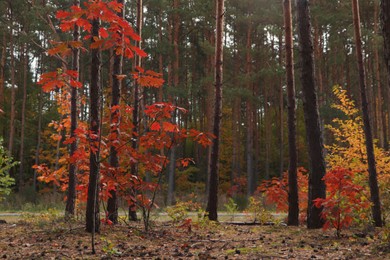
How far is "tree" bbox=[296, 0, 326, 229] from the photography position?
8.23 metres

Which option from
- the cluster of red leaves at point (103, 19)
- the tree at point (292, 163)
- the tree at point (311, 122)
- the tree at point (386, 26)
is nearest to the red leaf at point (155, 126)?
the cluster of red leaves at point (103, 19)

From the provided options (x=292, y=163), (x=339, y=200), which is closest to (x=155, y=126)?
(x=339, y=200)

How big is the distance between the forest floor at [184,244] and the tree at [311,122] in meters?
0.64

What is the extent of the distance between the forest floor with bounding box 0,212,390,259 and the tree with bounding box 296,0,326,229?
0.64 m

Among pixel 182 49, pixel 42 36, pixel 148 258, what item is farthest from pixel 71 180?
pixel 42 36

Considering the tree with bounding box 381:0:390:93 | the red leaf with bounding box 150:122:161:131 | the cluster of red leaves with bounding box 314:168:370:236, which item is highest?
the tree with bounding box 381:0:390:93

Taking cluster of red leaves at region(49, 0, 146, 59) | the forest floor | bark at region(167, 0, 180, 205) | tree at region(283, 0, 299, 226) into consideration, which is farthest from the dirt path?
bark at region(167, 0, 180, 205)

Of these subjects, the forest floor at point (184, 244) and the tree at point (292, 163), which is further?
the tree at point (292, 163)

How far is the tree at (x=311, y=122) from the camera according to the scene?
8.23 metres

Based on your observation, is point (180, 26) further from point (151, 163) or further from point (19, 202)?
point (151, 163)

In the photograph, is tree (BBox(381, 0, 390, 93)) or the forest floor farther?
the forest floor

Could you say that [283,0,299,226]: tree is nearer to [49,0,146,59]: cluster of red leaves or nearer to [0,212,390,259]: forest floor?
[0,212,390,259]: forest floor

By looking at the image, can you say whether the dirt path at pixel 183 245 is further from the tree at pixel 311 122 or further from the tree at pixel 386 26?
the tree at pixel 386 26

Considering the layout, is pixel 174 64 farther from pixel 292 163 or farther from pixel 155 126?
pixel 155 126
